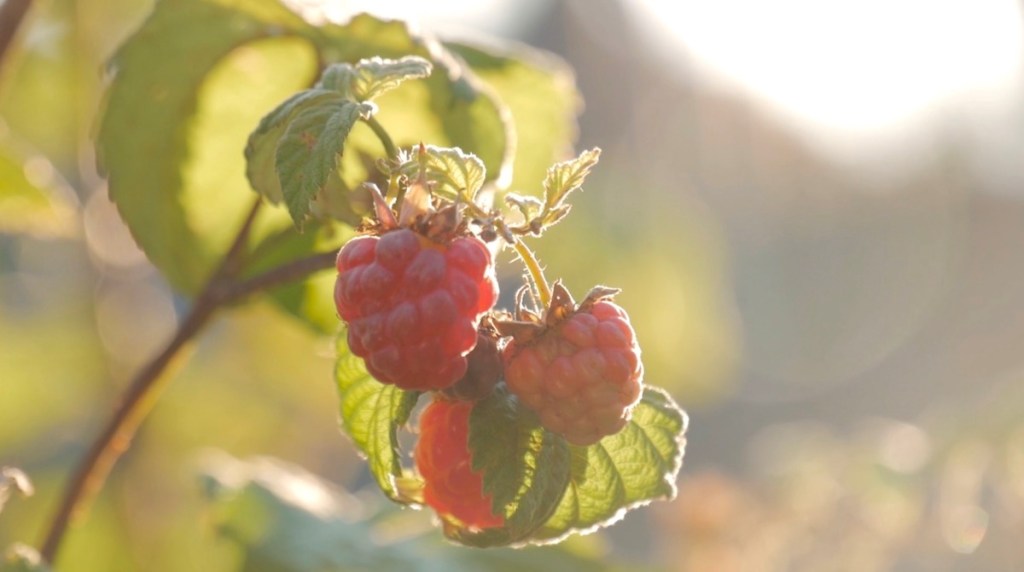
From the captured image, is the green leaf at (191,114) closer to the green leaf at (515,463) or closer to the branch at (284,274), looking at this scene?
the branch at (284,274)

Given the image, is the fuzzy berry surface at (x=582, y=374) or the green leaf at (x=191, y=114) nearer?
the fuzzy berry surface at (x=582, y=374)

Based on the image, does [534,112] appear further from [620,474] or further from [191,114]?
[620,474]

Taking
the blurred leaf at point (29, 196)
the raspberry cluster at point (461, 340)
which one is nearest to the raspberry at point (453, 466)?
the raspberry cluster at point (461, 340)

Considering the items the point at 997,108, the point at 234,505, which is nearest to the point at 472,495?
the point at 234,505

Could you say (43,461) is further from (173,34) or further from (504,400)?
(504,400)

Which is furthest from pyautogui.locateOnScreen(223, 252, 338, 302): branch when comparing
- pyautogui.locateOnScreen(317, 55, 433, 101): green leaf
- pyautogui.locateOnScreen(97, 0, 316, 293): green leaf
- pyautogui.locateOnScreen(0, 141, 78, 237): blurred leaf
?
pyautogui.locateOnScreen(0, 141, 78, 237): blurred leaf

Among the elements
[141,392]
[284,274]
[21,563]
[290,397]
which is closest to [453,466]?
[284,274]
